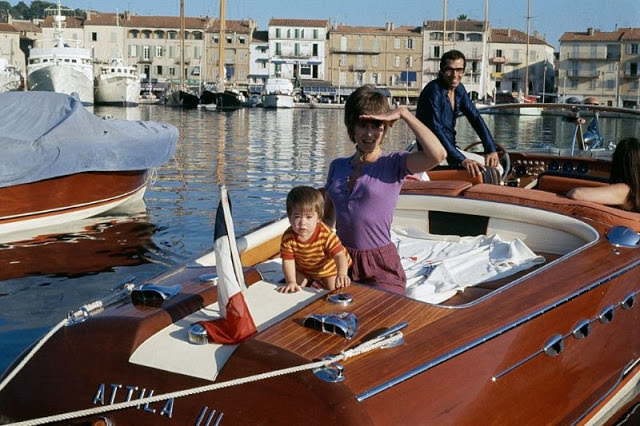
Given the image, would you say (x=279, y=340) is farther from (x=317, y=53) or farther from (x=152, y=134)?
(x=317, y=53)

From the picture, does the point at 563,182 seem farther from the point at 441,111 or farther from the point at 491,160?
the point at 441,111

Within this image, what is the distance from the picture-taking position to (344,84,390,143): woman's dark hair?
12.2 ft

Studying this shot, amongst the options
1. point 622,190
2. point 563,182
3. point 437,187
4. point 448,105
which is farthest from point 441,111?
point 622,190

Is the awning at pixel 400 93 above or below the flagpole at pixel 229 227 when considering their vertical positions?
above

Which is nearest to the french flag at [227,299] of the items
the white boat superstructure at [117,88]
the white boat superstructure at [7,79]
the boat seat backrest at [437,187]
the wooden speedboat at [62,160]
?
the boat seat backrest at [437,187]

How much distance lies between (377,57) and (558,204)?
84780 mm

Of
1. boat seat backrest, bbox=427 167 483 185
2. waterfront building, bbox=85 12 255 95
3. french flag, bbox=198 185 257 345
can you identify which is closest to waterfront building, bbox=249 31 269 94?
waterfront building, bbox=85 12 255 95

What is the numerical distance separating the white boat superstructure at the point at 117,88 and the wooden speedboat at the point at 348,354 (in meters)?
58.4

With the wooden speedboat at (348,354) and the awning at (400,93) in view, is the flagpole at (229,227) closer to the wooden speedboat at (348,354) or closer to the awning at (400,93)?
the wooden speedboat at (348,354)

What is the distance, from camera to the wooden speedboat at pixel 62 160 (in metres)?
10.0

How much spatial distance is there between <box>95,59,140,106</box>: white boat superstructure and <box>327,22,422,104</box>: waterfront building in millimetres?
29861

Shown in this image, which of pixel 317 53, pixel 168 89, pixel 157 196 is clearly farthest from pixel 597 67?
pixel 157 196

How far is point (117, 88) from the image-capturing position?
2399 inches

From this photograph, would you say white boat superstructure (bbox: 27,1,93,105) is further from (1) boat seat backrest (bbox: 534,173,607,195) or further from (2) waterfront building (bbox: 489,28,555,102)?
(1) boat seat backrest (bbox: 534,173,607,195)
